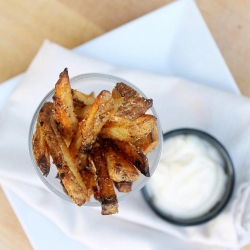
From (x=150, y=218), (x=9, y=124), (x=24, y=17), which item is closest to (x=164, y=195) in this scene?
(x=150, y=218)

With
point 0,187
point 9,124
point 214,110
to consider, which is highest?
point 214,110

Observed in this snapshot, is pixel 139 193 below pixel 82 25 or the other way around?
below

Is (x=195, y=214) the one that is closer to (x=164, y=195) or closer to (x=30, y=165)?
(x=164, y=195)

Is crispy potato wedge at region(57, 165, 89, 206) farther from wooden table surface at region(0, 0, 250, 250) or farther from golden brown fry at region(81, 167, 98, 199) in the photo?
wooden table surface at region(0, 0, 250, 250)

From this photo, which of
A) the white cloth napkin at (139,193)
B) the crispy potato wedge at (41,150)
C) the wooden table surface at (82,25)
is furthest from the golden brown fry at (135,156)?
the wooden table surface at (82,25)

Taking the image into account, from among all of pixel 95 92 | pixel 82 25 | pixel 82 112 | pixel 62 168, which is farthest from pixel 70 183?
pixel 82 25

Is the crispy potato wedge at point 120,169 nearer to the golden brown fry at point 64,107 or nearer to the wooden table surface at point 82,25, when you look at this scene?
the golden brown fry at point 64,107

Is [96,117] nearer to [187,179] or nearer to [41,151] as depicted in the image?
[41,151]

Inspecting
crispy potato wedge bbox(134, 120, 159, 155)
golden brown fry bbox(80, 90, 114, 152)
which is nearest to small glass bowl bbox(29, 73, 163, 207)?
crispy potato wedge bbox(134, 120, 159, 155)
